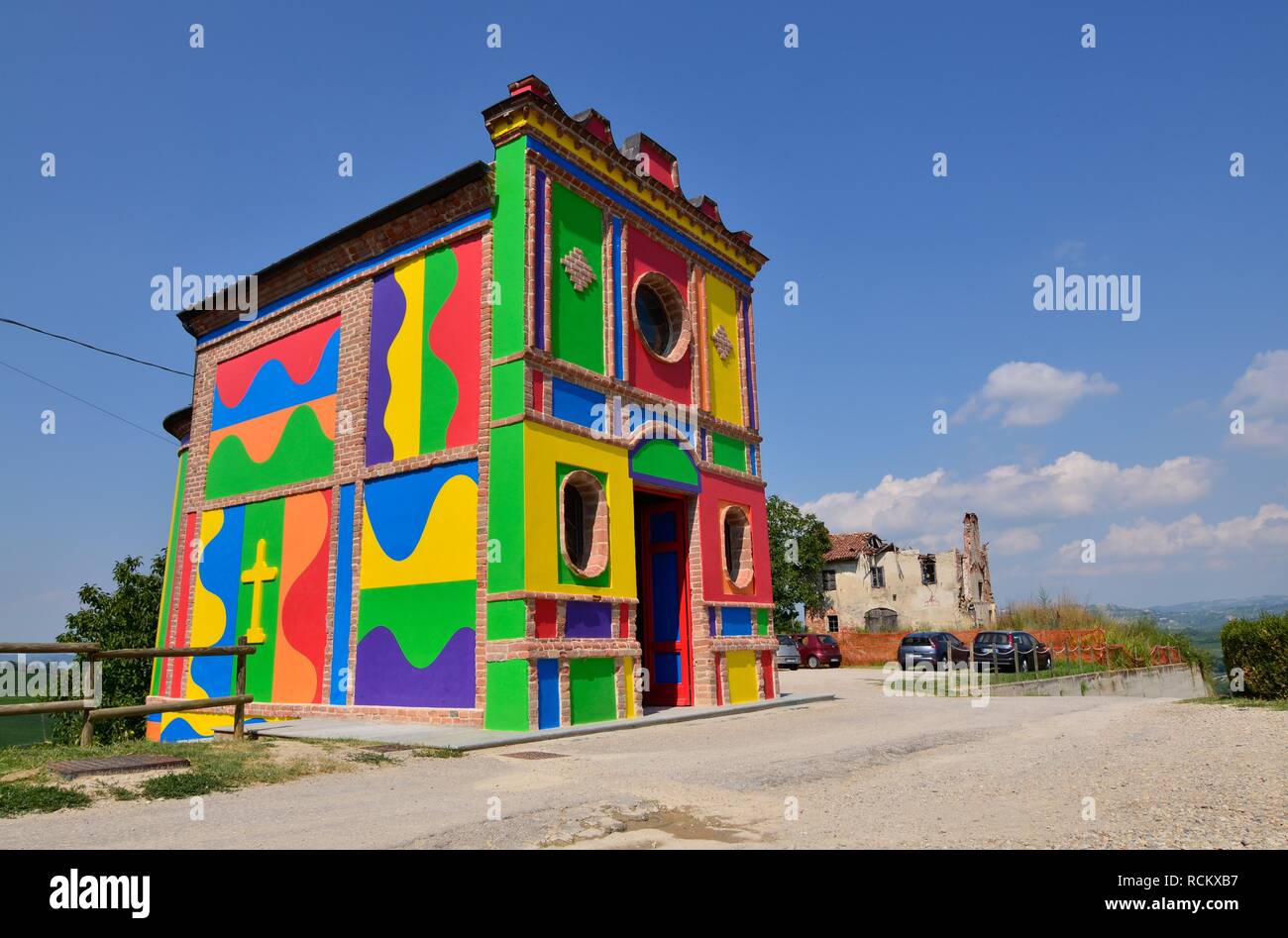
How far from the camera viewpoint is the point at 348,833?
5277 mm

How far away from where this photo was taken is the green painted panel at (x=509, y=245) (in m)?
12.8

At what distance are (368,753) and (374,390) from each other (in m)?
7.45

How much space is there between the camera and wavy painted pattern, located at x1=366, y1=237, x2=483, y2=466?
1333cm

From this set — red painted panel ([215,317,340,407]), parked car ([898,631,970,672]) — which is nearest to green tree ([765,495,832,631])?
parked car ([898,631,970,672])

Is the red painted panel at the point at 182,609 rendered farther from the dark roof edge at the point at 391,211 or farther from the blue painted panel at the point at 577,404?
the blue painted panel at the point at 577,404

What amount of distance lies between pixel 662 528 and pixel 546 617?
188 inches

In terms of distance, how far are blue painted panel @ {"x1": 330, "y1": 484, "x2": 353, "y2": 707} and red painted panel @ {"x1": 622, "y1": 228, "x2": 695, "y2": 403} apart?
5.59 metres

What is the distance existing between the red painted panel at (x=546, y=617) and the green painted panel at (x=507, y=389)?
285 cm

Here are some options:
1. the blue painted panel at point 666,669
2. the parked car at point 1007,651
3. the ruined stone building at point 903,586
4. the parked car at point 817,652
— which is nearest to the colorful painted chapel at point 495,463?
the blue painted panel at point 666,669

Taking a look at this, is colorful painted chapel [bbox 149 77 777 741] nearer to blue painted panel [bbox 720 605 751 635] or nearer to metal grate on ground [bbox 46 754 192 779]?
blue painted panel [bbox 720 605 751 635]

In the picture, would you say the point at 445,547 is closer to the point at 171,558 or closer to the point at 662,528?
the point at 662,528
